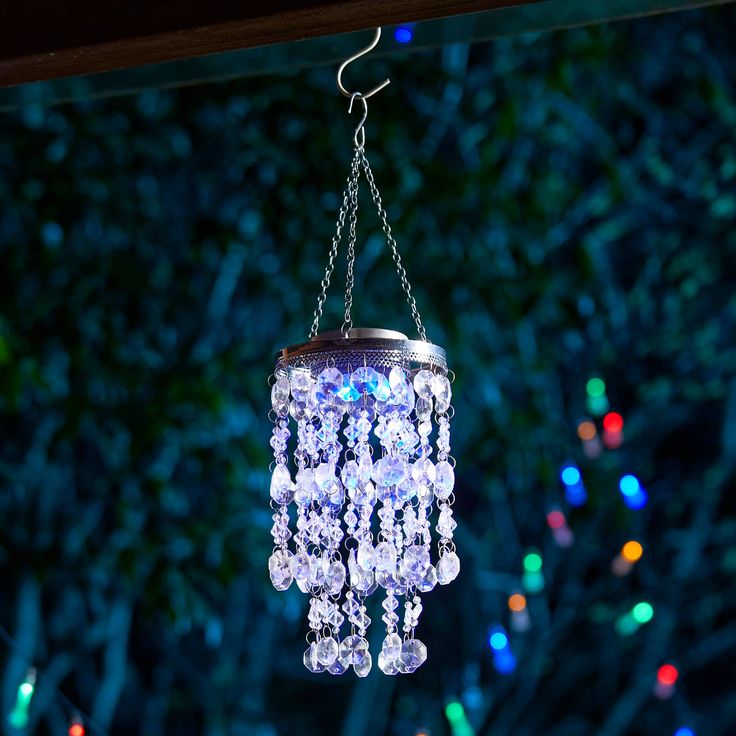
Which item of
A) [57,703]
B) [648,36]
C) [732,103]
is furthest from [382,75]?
[57,703]

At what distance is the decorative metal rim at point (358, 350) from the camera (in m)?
1.78

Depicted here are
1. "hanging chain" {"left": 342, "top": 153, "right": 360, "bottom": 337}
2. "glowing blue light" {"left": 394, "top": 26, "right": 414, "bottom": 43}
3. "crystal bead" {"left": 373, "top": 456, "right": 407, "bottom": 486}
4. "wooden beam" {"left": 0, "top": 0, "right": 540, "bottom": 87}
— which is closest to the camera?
"wooden beam" {"left": 0, "top": 0, "right": 540, "bottom": 87}

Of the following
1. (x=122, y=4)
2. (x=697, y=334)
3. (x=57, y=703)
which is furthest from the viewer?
(x=57, y=703)

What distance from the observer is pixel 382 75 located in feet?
10.7

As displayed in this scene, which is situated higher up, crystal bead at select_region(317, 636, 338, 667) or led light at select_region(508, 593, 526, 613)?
led light at select_region(508, 593, 526, 613)

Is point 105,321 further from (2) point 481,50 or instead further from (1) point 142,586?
(2) point 481,50

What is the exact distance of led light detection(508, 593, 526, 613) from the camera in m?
3.00

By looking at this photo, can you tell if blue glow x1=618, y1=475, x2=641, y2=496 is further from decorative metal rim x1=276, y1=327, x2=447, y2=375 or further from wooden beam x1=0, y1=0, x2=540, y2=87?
wooden beam x1=0, y1=0, x2=540, y2=87

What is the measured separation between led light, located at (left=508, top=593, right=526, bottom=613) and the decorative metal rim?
1.37 metres

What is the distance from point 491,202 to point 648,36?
69 cm

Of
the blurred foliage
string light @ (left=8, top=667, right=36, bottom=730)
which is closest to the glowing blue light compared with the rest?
the blurred foliage

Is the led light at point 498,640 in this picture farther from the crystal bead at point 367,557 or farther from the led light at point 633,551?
the crystal bead at point 367,557

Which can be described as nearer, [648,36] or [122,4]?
[122,4]

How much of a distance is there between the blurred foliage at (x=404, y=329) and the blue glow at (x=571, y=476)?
0.03m
